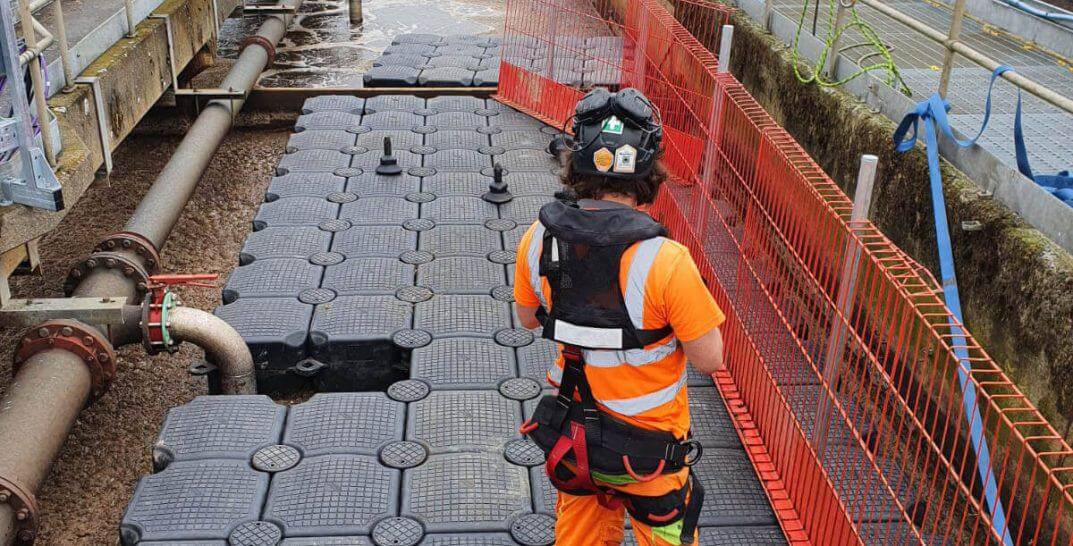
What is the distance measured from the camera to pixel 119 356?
6.01 metres

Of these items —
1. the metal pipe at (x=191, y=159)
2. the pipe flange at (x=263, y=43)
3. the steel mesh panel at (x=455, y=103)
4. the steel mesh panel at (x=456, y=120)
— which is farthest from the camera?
the pipe flange at (x=263, y=43)

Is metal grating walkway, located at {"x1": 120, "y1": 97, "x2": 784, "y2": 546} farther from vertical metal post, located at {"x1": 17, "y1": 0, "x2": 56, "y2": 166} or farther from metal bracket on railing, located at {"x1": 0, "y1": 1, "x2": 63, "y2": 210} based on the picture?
vertical metal post, located at {"x1": 17, "y1": 0, "x2": 56, "y2": 166}

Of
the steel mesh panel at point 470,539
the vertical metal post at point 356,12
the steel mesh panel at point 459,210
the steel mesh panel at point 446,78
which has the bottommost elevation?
the vertical metal post at point 356,12

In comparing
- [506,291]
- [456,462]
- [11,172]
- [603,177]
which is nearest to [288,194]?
[506,291]

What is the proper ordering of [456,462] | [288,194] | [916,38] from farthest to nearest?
[916,38] < [288,194] < [456,462]

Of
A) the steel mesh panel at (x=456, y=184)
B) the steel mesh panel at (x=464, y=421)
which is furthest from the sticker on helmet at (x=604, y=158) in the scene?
the steel mesh panel at (x=456, y=184)

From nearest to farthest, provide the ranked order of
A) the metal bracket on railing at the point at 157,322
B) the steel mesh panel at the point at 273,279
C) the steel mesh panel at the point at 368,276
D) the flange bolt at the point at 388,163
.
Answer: the metal bracket on railing at the point at 157,322
the steel mesh panel at the point at 273,279
the steel mesh panel at the point at 368,276
the flange bolt at the point at 388,163

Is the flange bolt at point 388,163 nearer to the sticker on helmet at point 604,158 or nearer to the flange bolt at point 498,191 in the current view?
the flange bolt at point 498,191

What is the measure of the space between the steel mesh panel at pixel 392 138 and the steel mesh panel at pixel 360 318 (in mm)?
2476

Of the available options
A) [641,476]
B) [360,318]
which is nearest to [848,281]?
[641,476]

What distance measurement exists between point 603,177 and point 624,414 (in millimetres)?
700

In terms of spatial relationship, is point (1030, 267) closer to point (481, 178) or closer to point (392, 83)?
point (481, 178)

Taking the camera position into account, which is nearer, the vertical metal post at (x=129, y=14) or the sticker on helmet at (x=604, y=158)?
the sticker on helmet at (x=604, y=158)

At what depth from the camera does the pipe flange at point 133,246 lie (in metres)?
5.90
